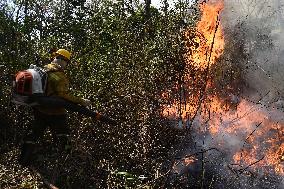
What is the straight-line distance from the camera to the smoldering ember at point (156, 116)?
5562mm

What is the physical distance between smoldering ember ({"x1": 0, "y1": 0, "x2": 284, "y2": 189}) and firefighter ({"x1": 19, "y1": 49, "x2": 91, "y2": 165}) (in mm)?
131

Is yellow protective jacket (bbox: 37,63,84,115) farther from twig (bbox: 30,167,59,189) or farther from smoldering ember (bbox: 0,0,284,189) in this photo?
twig (bbox: 30,167,59,189)

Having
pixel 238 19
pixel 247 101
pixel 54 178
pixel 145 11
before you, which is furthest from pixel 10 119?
pixel 145 11

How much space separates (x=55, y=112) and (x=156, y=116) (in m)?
1.85

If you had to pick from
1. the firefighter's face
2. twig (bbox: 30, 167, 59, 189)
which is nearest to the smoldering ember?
twig (bbox: 30, 167, 59, 189)

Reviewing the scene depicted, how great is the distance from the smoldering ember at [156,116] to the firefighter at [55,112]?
13 centimetres

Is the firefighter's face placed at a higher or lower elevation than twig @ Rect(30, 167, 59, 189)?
higher

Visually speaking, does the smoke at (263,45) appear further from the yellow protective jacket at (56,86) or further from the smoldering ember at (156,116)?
the yellow protective jacket at (56,86)

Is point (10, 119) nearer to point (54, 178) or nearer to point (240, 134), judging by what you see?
point (54, 178)

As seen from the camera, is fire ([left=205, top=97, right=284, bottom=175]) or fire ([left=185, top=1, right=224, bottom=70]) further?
fire ([left=185, top=1, right=224, bottom=70])

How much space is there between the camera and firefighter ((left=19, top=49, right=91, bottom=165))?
5.52 metres

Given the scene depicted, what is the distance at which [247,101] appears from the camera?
29.5 ft

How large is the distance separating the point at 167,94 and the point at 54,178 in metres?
2.86

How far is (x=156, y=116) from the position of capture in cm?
644
